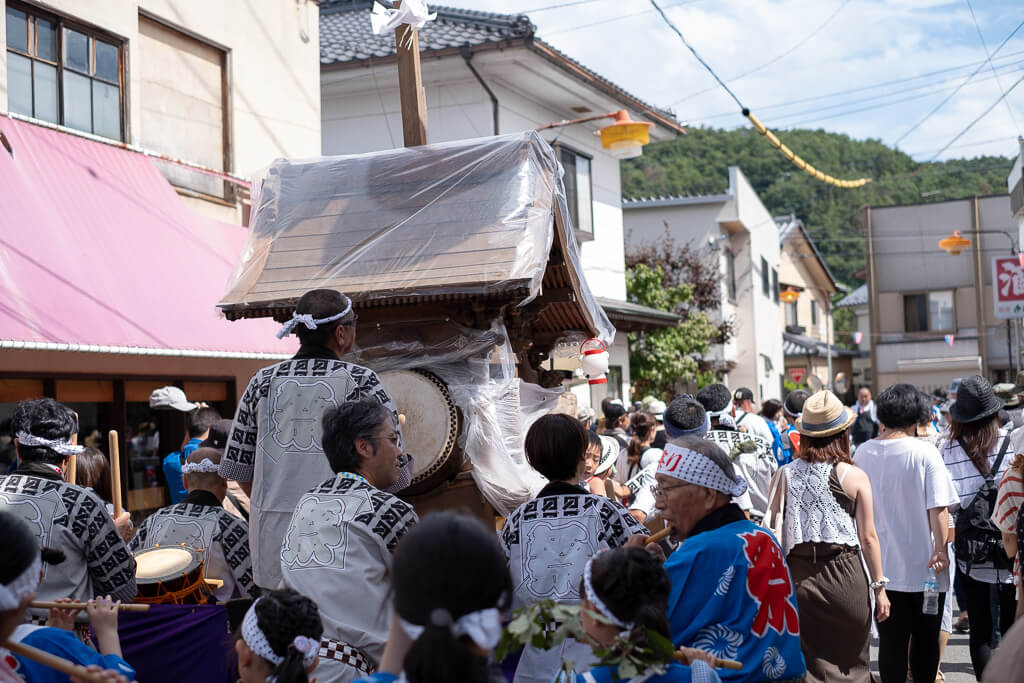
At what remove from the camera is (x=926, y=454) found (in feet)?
19.9

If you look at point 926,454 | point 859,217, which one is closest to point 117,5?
point 926,454

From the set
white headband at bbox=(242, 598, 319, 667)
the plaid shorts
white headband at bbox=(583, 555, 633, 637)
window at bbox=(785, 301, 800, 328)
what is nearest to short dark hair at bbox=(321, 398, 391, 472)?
the plaid shorts

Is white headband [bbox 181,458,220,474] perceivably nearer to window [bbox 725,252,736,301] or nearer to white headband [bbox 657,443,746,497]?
white headband [bbox 657,443,746,497]

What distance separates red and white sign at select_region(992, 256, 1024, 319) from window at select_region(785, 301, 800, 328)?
27.9 m

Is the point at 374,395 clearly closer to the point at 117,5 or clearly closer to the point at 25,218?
the point at 25,218

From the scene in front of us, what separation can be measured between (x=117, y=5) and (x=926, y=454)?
8608 millimetres

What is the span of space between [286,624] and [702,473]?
1385 mm

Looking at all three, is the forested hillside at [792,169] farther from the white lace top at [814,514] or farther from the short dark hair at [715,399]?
the white lace top at [814,514]

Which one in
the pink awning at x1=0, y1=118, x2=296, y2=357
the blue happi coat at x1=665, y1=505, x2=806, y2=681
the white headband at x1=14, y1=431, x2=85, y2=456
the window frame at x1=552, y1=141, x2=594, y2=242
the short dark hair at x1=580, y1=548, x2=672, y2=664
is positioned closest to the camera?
the short dark hair at x1=580, y1=548, x2=672, y2=664

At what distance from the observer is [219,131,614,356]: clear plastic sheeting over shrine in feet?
16.5

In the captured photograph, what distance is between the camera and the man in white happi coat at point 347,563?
3174mm

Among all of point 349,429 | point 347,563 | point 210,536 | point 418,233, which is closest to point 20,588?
point 347,563

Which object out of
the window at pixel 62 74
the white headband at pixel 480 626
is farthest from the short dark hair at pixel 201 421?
the white headband at pixel 480 626

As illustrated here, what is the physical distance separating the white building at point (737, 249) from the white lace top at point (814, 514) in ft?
70.9
